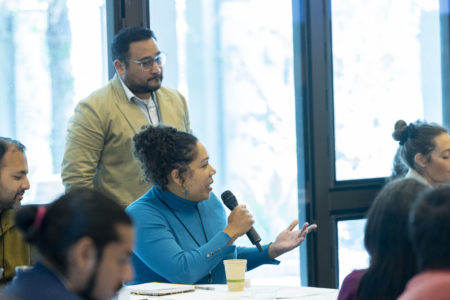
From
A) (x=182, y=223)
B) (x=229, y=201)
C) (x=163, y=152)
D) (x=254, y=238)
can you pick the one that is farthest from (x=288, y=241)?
(x=163, y=152)

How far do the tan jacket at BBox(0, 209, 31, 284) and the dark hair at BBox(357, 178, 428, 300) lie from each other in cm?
143

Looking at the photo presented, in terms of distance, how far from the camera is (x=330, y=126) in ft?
14.9

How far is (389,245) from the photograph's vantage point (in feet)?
5.37

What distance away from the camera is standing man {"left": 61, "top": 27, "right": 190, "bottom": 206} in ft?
11.1

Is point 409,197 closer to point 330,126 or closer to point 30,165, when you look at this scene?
point 30,165

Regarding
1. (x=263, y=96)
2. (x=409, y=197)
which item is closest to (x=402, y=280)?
(x=409, y=197)

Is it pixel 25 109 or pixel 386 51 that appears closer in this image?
pixel 25 109

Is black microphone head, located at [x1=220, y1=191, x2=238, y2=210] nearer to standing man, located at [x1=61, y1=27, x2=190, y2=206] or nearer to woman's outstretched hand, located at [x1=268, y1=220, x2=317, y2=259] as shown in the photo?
woman's outstretched hand, located at [x1=268, y1=220, x2=317, y2=259]

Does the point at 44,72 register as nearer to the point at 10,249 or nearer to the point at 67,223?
the point at 10,249

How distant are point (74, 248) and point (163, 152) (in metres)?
1.55

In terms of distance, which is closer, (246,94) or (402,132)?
(402,132)

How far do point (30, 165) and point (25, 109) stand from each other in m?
0.30

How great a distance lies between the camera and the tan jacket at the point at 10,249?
8.54ft

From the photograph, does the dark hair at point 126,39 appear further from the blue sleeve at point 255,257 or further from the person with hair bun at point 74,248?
the person with hair bun at point 74,248
